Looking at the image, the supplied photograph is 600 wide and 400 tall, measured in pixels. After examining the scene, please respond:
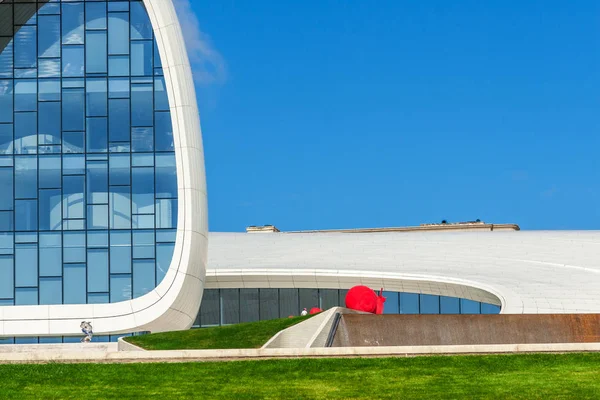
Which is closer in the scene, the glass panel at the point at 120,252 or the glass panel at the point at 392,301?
the glass panel at the point at 120,252

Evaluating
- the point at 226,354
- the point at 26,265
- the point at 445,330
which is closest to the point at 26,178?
the point at 26,265

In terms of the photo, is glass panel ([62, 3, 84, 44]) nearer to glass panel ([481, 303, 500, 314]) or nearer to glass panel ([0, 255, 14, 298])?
glass panel ([0, 255, 14, 298])

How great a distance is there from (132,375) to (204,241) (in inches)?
708

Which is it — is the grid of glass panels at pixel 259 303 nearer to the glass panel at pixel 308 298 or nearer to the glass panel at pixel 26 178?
the glass panel at pixel 308 298

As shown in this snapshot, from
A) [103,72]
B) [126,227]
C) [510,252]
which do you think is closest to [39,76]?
[103,72]

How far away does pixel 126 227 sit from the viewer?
3716 centimetres

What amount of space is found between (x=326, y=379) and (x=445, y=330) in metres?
8.36

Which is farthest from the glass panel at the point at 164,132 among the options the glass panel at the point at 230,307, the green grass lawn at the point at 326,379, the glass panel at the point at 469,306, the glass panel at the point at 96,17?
the green grass lawn at the point at 326,379

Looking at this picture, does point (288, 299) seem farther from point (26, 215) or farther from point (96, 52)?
point (96, 52)

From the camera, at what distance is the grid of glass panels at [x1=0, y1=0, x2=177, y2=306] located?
3712 centimetres

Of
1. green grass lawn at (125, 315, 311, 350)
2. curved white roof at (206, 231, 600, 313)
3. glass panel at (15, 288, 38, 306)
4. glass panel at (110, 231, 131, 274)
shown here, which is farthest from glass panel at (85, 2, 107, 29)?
green grass lawn at (125, 315, 311, 350)

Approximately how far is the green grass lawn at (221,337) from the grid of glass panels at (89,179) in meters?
7.47

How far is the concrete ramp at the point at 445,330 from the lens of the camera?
1054 inches

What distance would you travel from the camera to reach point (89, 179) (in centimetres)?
3719
